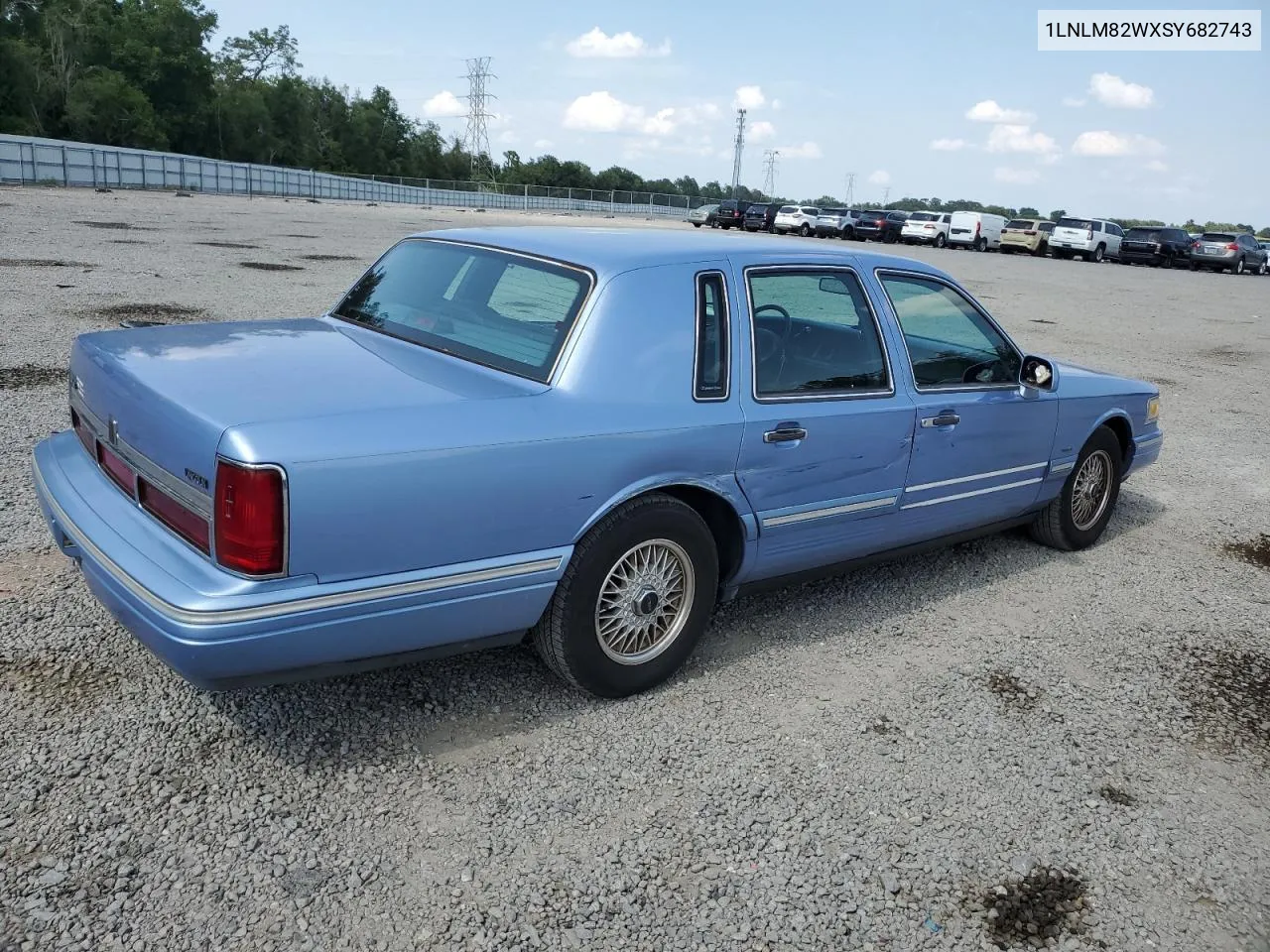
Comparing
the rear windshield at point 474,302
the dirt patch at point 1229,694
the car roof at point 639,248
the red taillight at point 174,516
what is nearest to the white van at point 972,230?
the car roof at point 639,248

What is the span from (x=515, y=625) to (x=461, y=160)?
120 meters

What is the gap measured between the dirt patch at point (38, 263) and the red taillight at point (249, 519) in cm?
1255

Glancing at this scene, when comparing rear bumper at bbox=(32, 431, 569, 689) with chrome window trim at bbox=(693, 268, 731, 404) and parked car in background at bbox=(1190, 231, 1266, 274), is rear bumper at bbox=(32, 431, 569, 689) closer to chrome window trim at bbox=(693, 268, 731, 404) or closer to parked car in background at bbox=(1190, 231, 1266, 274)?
chrome window trim at bbox=(693, 268, 731, 404)

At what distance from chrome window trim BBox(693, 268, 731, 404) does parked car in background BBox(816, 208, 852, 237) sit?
4575 cm

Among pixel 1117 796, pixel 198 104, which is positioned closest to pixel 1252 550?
pixel 1117 796

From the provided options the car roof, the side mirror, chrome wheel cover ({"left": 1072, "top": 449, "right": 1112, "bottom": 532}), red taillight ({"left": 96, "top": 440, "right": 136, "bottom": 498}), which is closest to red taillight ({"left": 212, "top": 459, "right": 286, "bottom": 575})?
red taillight ({"left": 96, "top": 440, "right": 136, "bottom": 498})

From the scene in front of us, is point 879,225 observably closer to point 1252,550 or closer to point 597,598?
point 1252,550

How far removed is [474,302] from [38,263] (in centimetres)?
1221

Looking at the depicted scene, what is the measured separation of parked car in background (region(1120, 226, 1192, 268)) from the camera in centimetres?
4244

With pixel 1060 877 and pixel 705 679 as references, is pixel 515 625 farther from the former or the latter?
pixel 1060 877

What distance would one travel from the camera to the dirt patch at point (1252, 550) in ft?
19.0

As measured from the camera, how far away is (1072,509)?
555 cm

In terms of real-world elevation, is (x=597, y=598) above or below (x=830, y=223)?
below

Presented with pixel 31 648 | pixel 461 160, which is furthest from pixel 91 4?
pixel 31 648
